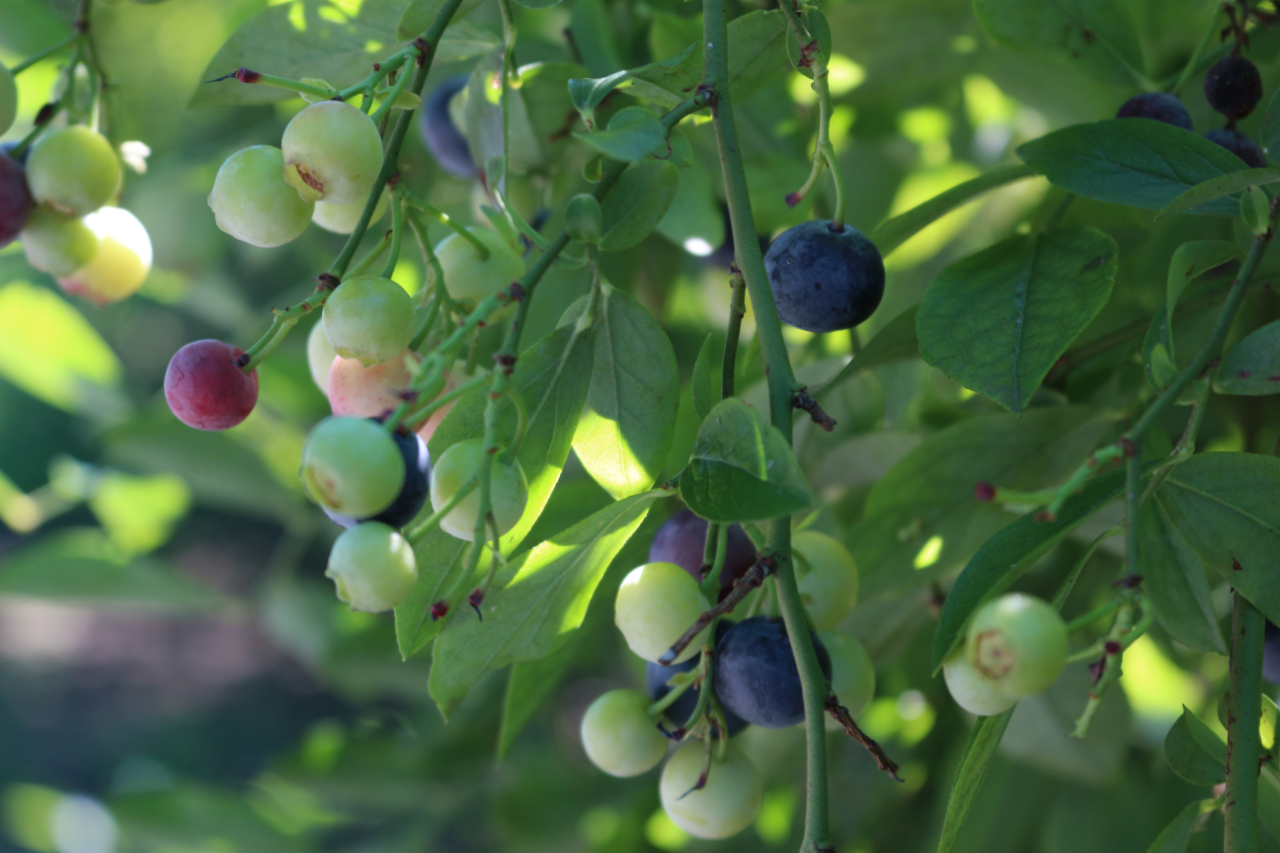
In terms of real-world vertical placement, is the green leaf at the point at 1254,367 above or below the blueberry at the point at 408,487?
below

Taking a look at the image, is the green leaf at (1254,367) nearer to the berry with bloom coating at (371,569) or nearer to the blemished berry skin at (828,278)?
the blemished berry skin at (828,278)

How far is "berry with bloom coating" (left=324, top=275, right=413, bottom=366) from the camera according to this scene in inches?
13.8

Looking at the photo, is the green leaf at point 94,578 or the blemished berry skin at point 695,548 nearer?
the blemished berry skin at point 695,548

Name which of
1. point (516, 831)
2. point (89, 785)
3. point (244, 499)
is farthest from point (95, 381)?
point (89, 785)

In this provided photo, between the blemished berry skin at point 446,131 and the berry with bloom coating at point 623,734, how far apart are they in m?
0.38

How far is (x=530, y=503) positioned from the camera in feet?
1.25

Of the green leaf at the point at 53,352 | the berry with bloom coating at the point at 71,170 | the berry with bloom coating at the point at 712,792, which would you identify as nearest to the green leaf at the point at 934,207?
the berry with bloom coating at the point at 712,792

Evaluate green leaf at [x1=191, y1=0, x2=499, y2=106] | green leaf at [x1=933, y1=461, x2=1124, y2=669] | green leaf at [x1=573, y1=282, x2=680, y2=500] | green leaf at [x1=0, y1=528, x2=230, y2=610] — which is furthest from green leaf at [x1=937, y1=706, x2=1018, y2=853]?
green leaf at [x1=0, y1=528, x2=230, y2=610]

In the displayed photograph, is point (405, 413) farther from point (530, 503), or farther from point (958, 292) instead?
point (958, 292)

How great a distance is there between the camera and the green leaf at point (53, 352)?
40.3 inches

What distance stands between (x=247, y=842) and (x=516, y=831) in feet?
0.96

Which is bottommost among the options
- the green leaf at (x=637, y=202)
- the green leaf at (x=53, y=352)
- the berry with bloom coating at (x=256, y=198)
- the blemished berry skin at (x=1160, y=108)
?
the green leaf at (x=53, y=352)

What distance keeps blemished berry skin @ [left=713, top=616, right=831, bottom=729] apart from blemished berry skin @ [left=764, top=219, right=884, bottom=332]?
13 centimetres

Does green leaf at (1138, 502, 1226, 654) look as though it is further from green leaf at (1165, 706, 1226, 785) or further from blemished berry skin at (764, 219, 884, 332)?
blemished berry skin at (764, 219, 884, 332)
